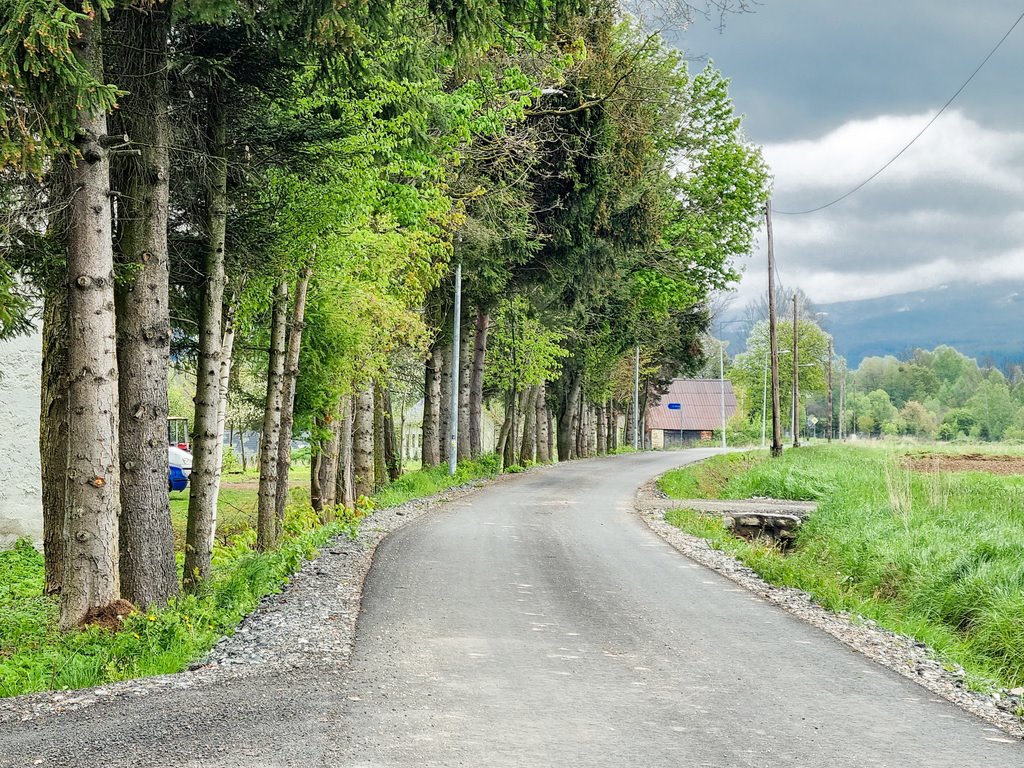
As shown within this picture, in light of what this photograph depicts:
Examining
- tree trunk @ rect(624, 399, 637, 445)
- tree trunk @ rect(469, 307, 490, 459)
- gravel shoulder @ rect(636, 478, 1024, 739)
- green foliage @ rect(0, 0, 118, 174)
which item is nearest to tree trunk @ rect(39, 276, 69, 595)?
green foliage @ rect(0, 0, 118, 174)

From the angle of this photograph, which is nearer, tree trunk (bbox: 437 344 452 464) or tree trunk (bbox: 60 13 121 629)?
tree trunk (bbox: 60 13 121 629)

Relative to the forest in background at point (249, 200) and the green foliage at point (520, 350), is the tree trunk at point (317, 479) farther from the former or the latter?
the green foliage at point (520, 350)

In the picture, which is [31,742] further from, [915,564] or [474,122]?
[474,122]

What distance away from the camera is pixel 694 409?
126 metres

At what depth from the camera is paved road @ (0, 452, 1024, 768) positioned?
5504 millimetres

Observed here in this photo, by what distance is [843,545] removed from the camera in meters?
16.9

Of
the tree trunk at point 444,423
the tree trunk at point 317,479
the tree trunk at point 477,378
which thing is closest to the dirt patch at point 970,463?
the tree trunk at point 477,378

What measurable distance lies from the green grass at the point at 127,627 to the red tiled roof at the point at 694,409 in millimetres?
109768

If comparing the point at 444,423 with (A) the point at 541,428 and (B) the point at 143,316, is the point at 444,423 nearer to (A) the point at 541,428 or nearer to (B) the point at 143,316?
(A) the point at 541,428

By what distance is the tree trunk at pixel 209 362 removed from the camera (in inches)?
462

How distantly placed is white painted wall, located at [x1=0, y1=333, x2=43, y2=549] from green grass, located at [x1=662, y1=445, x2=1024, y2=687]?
1148 cm

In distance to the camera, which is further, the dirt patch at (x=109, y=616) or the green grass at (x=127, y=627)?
the dirt patch at (x=109, y=616)

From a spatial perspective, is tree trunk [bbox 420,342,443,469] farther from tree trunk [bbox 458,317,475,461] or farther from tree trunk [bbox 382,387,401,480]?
tree trunk [bbox 382,387,401,480]

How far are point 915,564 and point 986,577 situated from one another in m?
1.71
